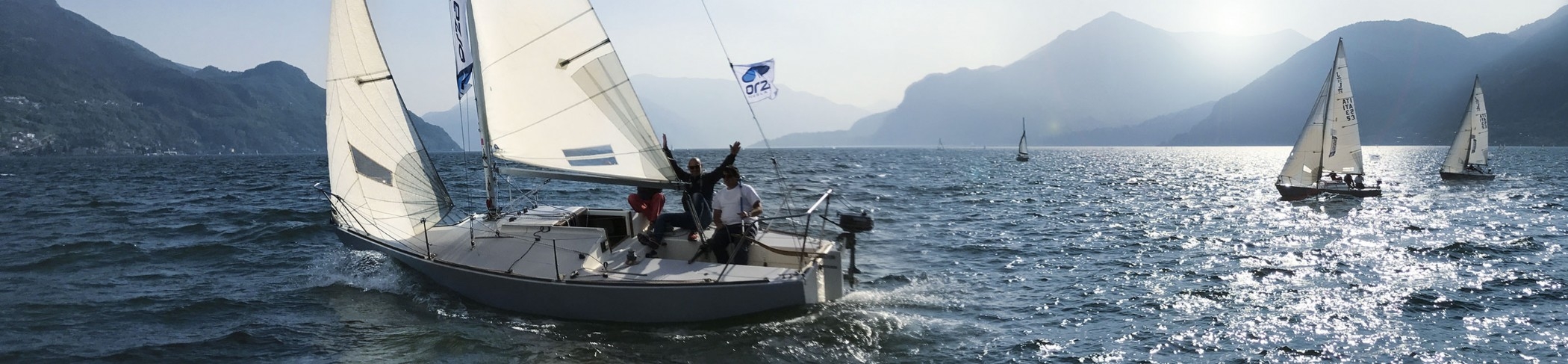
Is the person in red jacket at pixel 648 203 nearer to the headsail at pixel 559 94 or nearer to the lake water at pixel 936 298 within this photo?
the headsail at pixel 559 94

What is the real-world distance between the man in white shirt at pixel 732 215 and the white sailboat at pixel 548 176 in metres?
0.28

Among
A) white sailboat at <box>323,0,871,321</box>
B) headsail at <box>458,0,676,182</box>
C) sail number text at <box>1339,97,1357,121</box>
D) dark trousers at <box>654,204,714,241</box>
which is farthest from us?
sail number text at <box>1339,97,1357,121</box>

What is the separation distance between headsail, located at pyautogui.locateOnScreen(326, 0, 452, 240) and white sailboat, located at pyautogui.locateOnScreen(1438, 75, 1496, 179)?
5046 centimetres

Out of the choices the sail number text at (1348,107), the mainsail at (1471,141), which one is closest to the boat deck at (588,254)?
the sail number text at (1348,107)

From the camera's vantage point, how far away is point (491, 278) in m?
10.1

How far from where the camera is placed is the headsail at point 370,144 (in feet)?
40.2

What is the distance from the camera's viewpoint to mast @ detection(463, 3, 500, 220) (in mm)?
11336

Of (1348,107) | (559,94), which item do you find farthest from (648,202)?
(1348,107)

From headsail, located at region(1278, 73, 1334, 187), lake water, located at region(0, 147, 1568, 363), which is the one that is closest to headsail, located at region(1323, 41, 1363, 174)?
headsail, located at region(1278, 73, 1334, 187)

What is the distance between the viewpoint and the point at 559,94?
38.4 feet

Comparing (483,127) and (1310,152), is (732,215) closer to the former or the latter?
(483,127)

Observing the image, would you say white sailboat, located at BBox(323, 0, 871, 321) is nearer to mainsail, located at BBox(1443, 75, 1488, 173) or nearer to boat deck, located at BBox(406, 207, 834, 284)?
boat deck, located at BBox(406, 207, 834, 284)

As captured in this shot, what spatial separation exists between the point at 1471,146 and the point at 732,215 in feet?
165

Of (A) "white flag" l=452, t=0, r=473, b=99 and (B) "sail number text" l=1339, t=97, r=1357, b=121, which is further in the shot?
(B) "sail number text" l=1339, t=97, r=1357, b=121
